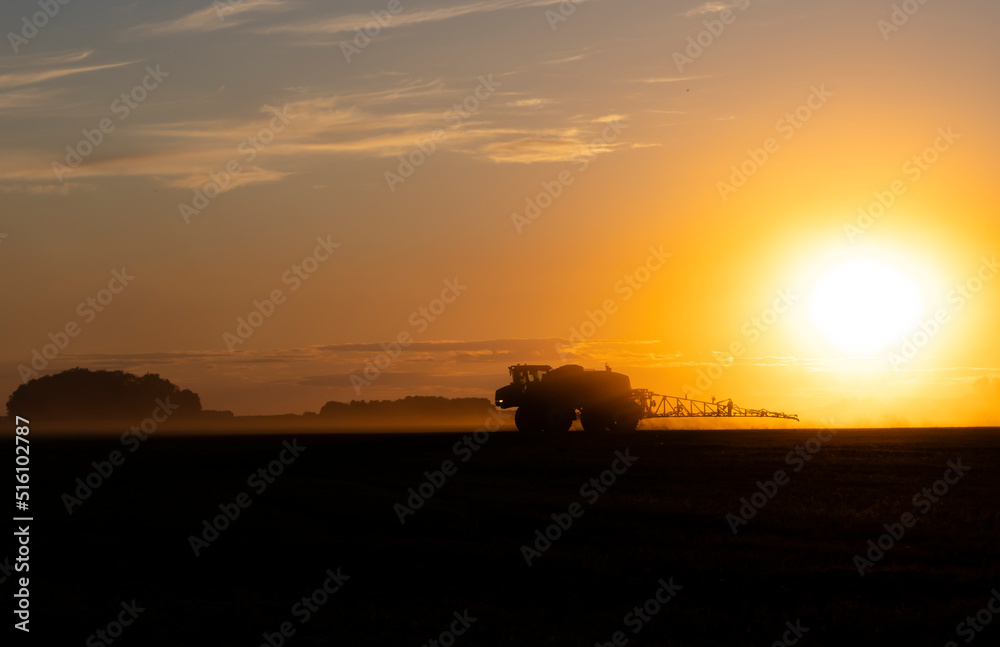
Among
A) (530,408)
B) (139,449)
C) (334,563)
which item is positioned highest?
(530,408)

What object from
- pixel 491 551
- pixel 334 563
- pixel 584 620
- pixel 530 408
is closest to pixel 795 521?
Answer: pixel 491 551

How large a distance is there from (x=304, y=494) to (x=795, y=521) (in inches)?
488

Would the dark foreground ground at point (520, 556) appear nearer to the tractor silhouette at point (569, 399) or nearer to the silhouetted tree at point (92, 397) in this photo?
the tractor silhouette at point (569, 399)

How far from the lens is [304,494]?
2584 centimetres

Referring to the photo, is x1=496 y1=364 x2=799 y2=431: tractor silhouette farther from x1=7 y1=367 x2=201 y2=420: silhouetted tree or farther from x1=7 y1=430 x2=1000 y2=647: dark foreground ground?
x1=7 y1=367 x2=201 y2=420: silhouetted tree

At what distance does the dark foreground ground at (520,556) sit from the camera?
1388 cm

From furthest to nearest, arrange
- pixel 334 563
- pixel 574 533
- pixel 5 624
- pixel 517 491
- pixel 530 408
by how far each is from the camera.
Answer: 1. pixel 530 408
2. pixel 517 491
3. pixel 574 533
4. pixel 334 563
5. pixel 5 624

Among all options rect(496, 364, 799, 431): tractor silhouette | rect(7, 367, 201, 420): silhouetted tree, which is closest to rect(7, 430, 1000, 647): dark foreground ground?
rect(496, 364, 799, 431): tractor silhouette

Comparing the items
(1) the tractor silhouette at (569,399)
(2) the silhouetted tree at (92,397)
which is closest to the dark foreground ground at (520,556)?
(1) the tractor silhouette at (569,399)

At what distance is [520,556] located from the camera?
59.3 ft

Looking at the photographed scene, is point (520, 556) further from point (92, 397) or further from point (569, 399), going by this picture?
point (92, 397)

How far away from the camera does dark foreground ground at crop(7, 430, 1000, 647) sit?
45.5ft

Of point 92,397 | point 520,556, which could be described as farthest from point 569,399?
point 92,397

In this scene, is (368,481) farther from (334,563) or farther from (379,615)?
(379,615)
